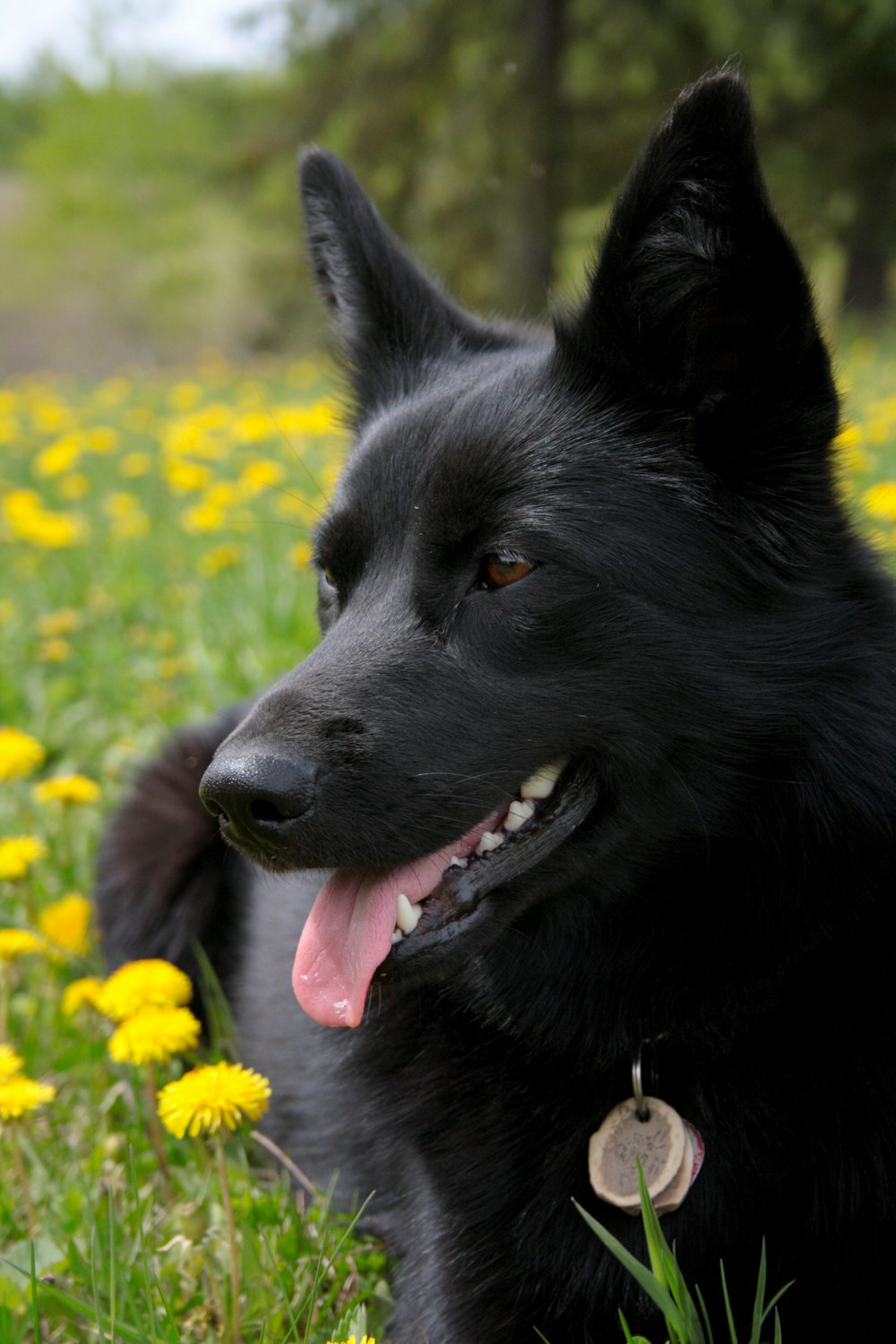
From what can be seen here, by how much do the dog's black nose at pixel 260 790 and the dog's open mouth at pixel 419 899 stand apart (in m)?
0.21

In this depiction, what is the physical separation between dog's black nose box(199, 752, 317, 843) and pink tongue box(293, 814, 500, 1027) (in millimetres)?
203

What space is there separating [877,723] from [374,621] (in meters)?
0.75

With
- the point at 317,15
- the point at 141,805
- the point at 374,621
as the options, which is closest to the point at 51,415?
the point at 141,805

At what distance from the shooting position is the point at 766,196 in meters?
1.44

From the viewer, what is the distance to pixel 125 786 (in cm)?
340

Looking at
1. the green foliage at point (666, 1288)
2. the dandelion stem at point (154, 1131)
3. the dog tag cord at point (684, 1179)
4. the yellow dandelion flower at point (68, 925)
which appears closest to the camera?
the green foliage at point (666, 1288)

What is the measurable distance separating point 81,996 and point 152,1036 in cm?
74

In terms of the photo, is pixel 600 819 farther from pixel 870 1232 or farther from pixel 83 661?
pixel 83 661

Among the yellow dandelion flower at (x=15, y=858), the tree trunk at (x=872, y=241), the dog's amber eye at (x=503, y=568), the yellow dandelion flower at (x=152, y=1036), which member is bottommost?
the yellow dandelion flower at (x=152, y=1036)

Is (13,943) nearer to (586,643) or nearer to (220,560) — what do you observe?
(586,643)

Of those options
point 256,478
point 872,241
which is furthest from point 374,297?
point 872,241

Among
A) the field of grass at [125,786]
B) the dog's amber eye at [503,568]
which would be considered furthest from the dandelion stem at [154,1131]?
the dog's amber eye at [503,568]

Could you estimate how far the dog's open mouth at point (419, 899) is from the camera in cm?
158

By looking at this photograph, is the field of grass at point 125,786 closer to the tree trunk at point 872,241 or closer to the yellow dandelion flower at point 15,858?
the yellow dandelion flower at point 15,858
